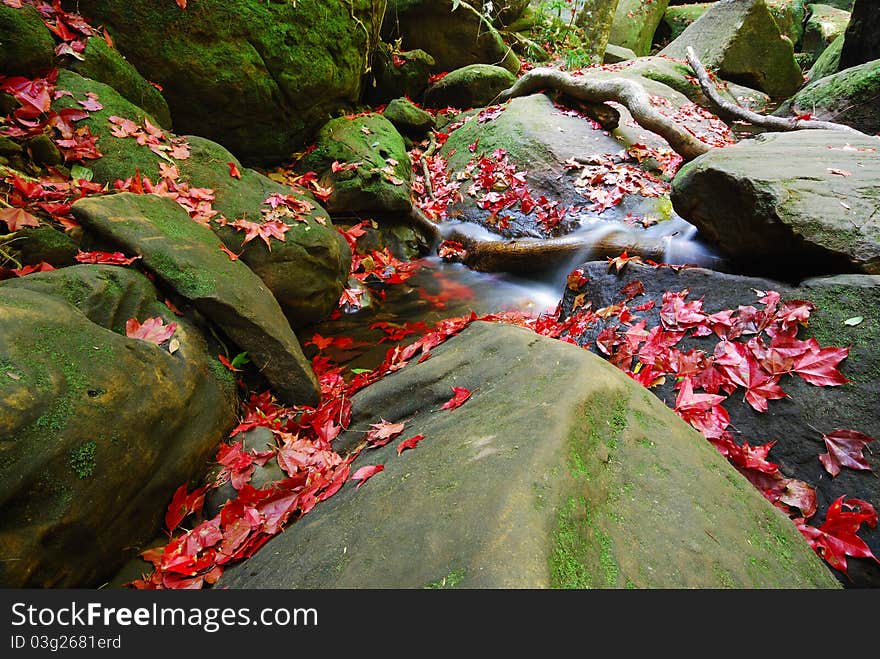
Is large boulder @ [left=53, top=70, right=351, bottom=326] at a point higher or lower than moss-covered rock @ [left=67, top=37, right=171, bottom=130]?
lower

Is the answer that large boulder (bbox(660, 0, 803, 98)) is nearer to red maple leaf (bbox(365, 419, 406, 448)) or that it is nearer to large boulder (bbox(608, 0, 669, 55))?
large boulder (bbox(608, 0, 669, 55))

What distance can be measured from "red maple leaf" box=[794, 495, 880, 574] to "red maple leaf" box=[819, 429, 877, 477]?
17cm

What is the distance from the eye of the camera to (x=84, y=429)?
1.68m

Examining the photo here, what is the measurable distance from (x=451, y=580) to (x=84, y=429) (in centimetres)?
156

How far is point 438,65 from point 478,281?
6287mm

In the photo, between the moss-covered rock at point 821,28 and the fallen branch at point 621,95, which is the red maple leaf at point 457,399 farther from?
the moss-covered rock at point 821,28

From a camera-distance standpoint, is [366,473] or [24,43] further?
[24,43]

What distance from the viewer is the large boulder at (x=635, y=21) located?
1495 cm

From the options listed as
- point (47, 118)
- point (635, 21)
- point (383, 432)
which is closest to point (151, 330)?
point (383, 432)

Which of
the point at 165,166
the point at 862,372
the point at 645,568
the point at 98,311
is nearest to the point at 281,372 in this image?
the point at 98,311

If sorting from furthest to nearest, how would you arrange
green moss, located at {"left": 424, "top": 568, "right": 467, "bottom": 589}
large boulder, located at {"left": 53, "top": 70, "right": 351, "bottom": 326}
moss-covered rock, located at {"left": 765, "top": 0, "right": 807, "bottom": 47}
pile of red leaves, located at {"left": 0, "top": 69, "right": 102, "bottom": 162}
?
moss-covered rock, located at {"left": 765, "top": 0, "right": 807, "bottom": 47}, large boulder, located at {"left": 53, "top": 70, "right": 351, "bottom": 326}, pile of red leaves, located at {"left": 0, "top": 69, "right": 102, "bottom": 162}, green moss, located at {"left": 424, "top": 568, "right": 467, "bottom": 589}

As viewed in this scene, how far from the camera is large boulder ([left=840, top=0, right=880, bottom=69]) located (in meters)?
7.64

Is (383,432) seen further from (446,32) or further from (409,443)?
(446,32)

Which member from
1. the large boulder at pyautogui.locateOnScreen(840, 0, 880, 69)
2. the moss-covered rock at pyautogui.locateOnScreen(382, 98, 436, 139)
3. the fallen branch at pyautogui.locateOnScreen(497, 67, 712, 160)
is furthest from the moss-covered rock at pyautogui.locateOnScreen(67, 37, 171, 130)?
the large boulder at pyautogui.locateOnScreen(840, 0, 880, 69)
